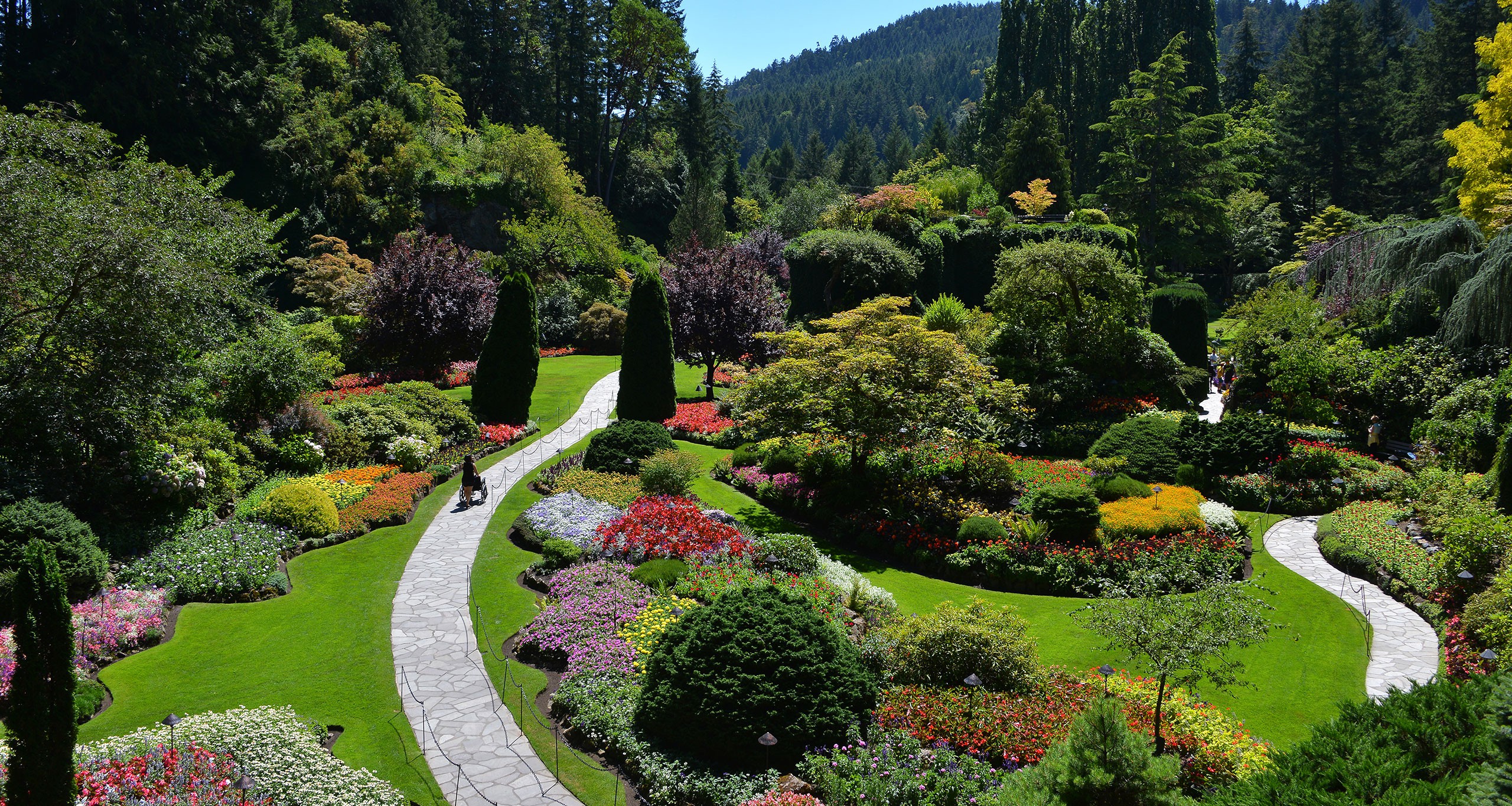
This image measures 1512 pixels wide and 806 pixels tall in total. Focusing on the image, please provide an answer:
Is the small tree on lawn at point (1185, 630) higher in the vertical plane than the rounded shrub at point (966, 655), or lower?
higher

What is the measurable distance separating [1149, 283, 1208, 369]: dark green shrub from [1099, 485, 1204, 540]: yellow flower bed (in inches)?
604

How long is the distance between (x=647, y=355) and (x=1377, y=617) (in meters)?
17.6

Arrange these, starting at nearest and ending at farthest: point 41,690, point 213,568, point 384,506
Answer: point 41,690 < point 213,568 < point 384,506

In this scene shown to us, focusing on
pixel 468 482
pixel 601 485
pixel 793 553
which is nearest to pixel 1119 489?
pixel 793 553

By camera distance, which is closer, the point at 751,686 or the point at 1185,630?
the point at 1185,630

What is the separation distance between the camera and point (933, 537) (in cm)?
1633

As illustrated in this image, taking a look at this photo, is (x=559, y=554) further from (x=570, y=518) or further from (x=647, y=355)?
(x=647, y=355)

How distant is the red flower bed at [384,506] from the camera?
53.4 ft

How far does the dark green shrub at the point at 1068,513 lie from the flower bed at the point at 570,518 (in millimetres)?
8354

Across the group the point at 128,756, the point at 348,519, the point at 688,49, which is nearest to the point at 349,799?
the point at 128,756

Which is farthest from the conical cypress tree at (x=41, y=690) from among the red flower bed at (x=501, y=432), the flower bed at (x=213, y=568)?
the red flower bed at (x=501, y=432)

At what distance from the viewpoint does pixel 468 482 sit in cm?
1791

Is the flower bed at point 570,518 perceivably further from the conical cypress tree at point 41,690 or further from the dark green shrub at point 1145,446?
the dark green shrub at point 1145,446

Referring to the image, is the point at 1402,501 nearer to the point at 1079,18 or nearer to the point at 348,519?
the point at 348,519
